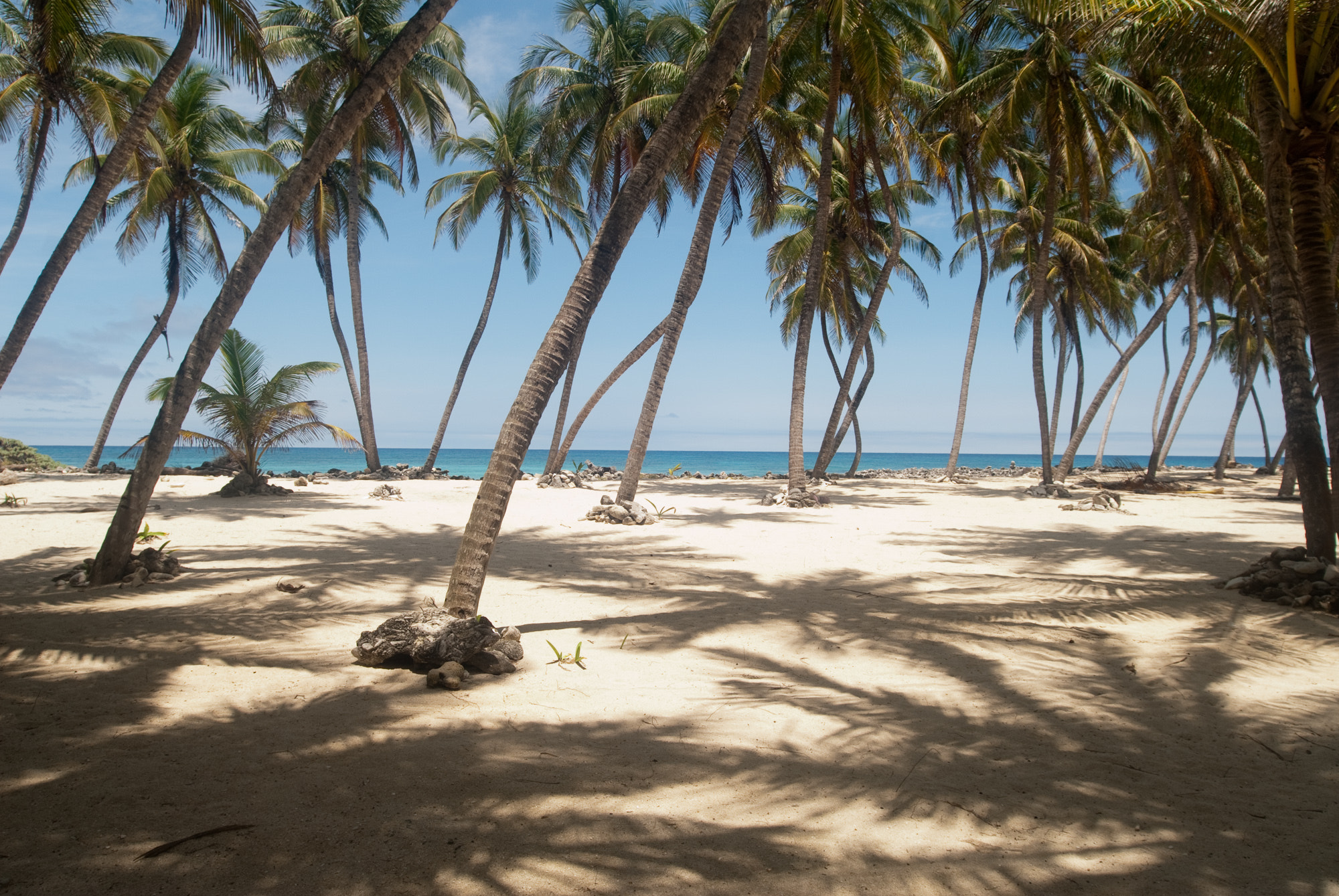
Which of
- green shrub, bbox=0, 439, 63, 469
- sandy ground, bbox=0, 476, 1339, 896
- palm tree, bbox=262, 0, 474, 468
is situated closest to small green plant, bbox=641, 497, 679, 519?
sandy ground, bbox=0, 476, 1339, 896

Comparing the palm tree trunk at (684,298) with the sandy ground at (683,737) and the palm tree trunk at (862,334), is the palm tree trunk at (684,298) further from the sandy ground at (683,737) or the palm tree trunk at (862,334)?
the palm tree trunk at (862,334)

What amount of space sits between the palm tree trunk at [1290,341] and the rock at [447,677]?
7207mm

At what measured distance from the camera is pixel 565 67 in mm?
17469

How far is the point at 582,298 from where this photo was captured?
4.62 meters

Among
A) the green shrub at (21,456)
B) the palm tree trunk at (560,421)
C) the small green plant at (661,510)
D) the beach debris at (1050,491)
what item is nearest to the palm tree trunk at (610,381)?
the palm tree trunk at (560,421)

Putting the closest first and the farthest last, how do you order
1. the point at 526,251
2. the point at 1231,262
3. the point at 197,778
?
the point at 197,778 < the point at 1231,262 < the point at 526,251

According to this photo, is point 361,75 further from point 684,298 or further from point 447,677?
point 447,677

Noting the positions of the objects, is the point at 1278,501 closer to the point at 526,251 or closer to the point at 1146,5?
the point at 1146,5

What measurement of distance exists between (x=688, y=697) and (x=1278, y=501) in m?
16.4

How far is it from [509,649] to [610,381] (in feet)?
43.8

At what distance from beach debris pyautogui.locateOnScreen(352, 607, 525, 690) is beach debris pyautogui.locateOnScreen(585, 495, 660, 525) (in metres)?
6.28

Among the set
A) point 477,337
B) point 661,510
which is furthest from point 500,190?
point 661,510

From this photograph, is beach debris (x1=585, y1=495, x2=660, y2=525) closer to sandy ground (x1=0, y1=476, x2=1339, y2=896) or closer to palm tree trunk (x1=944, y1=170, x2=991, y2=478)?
sandy ground (x1=0, y1=476, x2=1339, y2=896)

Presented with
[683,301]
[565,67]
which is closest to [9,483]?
[683,301]
